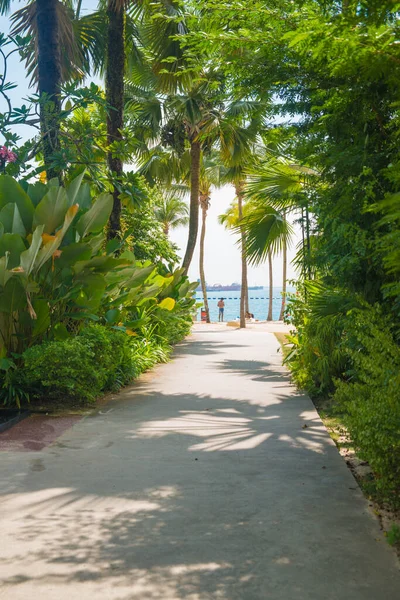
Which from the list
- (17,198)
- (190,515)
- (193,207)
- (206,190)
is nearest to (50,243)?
(17,198)

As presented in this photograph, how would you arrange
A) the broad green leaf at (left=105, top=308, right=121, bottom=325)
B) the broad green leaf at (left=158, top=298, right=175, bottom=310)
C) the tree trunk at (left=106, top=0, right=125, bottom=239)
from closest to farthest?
the broad green leaf at (left=105, top=308, right=121, bottom=325), the tree trunk at (left=106, top=0, right=125, bottom=239), the broad green leaf at (left=158, top=298, right=175, bottom=310)

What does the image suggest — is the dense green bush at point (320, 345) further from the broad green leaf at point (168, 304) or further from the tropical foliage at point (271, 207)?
the broad green leaf at point (168, 304)

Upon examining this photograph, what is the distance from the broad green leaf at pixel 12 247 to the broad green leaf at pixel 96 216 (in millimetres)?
988

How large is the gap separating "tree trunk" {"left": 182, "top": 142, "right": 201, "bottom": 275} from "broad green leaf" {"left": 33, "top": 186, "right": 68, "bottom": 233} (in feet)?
47.7

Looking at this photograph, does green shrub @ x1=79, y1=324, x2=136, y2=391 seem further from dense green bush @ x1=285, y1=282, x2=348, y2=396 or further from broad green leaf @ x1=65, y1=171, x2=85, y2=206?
dense green bush @ x1=285, y1=282, x2=348, y2=396

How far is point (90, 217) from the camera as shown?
8.27 metres

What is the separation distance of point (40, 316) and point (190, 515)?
431 centimetres

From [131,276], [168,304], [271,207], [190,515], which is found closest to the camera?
[190,515]

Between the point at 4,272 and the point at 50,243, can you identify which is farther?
the point at 50,243

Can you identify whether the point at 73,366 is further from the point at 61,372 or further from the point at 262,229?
the point at 262,229

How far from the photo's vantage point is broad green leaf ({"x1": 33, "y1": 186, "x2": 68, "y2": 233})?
300 inches

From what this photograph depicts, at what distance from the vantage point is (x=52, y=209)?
7715 millimetres

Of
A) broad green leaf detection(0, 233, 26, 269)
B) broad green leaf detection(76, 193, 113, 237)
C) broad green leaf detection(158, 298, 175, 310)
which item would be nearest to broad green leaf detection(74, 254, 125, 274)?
broad green leaf detection(76, 193, 113, 237)

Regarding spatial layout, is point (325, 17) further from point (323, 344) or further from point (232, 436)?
point (323, 344)
